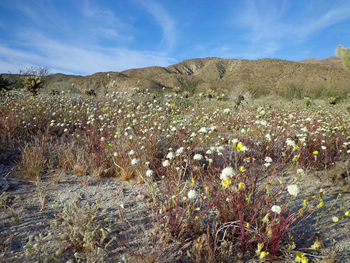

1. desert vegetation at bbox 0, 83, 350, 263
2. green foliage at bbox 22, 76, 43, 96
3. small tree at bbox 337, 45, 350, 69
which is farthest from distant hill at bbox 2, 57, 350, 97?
desert vegetation at bbox 0, 83, 350, 263

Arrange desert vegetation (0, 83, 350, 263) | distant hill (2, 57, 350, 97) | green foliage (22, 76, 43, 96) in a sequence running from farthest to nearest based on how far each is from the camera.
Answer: distant hill (2, 57, 350, 97), green foliage (22, 76, 43, 96), desert vegetation (0, 83, 350, 263)

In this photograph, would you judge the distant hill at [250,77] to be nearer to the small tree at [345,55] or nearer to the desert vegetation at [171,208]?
the small tree at [345,55]

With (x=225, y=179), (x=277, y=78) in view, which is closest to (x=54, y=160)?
(x=225, y=179)

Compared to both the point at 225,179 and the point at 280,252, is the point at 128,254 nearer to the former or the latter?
the point at 225,179

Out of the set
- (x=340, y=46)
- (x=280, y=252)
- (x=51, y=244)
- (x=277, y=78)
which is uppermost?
(x=277, y=78)

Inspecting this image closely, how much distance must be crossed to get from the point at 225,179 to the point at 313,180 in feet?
8.33

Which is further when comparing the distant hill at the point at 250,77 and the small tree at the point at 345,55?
the distant hill at the point at 250,77

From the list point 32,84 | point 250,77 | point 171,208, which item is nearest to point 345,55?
point 171,208

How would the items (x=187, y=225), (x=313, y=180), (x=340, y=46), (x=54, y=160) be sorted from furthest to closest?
(x=340, y=46), (x=54, y=160), (x=313, y=180), (x=187, y=225)

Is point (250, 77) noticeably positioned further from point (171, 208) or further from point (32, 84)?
point (171, 208)

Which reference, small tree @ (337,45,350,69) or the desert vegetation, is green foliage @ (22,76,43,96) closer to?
the desert vegetation

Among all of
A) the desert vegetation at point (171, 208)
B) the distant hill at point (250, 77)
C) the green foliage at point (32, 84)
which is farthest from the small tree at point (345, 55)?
the green foliage at point (32, 84)

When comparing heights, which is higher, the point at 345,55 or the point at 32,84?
the point at 345,55

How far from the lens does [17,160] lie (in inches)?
144
